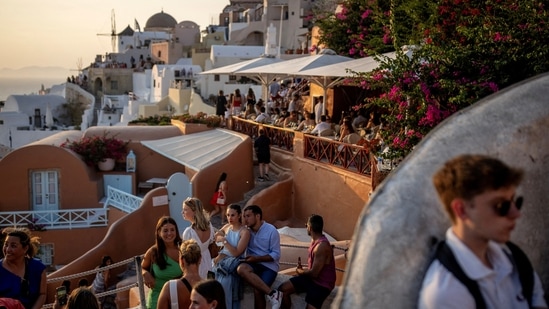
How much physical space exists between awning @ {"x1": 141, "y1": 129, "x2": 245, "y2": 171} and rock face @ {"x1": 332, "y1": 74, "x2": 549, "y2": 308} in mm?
13265

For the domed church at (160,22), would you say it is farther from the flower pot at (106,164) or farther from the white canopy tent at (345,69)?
the white canopy tent at (345,69)

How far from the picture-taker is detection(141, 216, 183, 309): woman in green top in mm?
6465

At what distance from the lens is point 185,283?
550 cm

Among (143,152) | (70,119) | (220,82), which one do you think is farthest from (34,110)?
(143,152)

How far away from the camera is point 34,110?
63438 millimetres

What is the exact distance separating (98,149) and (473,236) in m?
18.1

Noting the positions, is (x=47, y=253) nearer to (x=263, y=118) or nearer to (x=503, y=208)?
(x=263, y=118)

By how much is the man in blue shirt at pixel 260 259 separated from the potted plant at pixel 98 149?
13630 mm

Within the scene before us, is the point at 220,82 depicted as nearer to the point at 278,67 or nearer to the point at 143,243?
the point at 278,67

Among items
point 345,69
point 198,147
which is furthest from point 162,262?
point 198,147

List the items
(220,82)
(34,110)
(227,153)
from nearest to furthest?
(227,153), (220,82), (34,110)

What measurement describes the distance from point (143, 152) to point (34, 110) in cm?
4769

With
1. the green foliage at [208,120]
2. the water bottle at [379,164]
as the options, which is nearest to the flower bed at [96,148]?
the green foliage at [208,120]

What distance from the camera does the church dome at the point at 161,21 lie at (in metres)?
91.3
